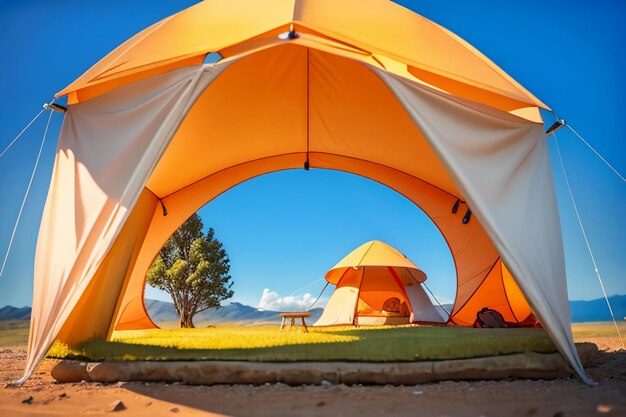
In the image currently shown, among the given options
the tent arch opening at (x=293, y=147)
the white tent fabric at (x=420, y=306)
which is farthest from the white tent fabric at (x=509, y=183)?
the white tent fabric at (x=420, y=306)

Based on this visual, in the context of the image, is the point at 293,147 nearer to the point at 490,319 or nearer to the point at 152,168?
the point at 490,319

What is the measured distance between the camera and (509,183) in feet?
15.2

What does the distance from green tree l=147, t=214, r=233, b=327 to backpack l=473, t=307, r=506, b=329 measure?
11572 millimetres

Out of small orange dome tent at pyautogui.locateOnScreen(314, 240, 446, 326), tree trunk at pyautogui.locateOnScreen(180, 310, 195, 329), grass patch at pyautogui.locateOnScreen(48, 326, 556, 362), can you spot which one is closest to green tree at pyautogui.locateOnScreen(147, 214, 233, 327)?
tree trunk at pyautogui.locateOnScreen(180, 310, 195, 329)

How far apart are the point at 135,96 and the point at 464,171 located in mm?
3284

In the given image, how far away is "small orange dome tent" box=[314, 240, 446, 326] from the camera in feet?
38.1

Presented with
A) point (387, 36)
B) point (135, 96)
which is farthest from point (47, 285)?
point (387, 36)

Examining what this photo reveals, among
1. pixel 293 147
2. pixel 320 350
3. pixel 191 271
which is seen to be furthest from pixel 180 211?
pixel 191 271

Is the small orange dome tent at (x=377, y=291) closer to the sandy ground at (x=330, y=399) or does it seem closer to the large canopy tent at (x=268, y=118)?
the large canopy tent at (x=268, y=118)

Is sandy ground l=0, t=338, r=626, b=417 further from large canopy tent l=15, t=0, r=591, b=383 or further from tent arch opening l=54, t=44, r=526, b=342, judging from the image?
tent arch opening l=54, t=44, r=526, b=342

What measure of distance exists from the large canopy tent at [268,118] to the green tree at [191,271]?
10492 millimetres

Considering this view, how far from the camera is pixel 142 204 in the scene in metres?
7.43

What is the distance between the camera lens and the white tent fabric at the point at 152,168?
166 inches

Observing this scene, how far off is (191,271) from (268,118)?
37.9ft
